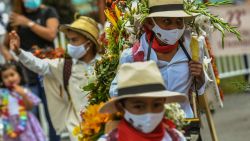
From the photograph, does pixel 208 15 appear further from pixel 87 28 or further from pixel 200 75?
pixel 87 28

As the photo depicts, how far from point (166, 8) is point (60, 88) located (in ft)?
12.0

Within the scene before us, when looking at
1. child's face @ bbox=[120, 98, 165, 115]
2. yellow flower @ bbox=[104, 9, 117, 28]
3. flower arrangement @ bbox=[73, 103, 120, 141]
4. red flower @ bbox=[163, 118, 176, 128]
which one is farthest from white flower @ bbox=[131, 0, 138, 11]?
child's face @ bbox=[120, 98, 165, 115]

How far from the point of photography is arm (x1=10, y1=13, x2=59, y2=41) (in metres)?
11.1

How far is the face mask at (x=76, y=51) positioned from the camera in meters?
9.52

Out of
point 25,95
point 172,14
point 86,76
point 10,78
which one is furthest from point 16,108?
point 172,14

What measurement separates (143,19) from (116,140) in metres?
1.72

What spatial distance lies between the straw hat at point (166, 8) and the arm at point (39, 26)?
4564mm

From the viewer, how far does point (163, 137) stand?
529cm

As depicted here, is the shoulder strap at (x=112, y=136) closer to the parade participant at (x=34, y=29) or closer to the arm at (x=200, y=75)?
the arm at (x=200, y=75)

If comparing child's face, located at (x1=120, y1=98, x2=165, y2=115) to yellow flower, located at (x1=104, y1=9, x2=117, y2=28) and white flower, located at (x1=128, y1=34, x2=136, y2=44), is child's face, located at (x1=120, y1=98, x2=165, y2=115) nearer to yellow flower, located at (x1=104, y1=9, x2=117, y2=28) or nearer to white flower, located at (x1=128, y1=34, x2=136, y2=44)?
white flower, located at (x1=128, y1=34, x2=136, y2=44)

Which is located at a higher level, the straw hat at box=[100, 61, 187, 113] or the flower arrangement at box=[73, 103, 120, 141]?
the straw hat at box=[100, 61, 187, 113]

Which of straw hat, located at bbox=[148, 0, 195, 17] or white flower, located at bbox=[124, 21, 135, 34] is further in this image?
white flower, located at bbox=[124, 21, 135, 34]

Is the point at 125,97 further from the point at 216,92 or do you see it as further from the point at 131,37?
the point at 216,92

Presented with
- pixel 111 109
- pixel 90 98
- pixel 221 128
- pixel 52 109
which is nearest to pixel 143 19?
pixel 90 98
